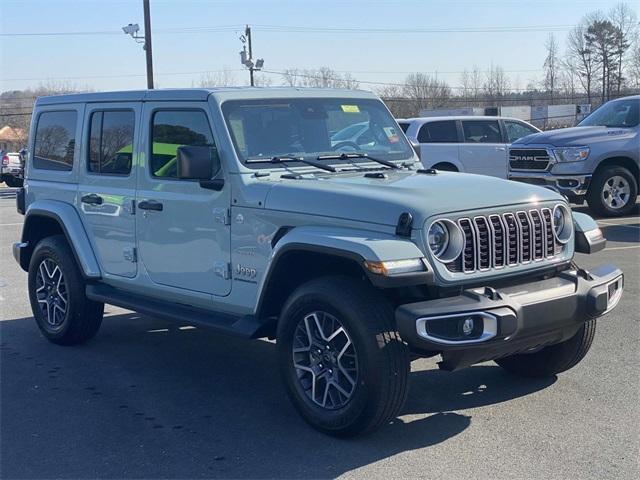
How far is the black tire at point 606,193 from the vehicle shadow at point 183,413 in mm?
8533

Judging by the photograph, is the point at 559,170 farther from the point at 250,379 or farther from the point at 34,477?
the point at 34,477

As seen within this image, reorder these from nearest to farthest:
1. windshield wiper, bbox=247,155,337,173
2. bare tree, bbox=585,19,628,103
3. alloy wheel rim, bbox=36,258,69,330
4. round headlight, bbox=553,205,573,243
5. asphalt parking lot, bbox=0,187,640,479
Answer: asphalt parking lot, bbox=0,187,640,479 → round headlight, bbox=553,205,573,243 → windshield wiper, bbox=247,155,337,173 → alloy wheel rim, bbox=36,258,69,330 → bare tree, bbox=585,19,628,103

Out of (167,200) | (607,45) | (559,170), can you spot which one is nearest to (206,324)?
(167,200)

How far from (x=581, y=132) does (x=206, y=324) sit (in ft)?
33.8

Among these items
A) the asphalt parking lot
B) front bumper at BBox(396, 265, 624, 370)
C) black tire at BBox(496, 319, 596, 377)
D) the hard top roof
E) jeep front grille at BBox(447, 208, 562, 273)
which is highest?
the hard top roof

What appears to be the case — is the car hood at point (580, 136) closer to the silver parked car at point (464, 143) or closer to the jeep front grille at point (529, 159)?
the jeep front grille at point (529, 159)

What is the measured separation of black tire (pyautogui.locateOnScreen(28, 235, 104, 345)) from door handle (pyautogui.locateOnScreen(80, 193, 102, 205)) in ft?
1.65

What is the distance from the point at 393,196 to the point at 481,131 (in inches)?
463

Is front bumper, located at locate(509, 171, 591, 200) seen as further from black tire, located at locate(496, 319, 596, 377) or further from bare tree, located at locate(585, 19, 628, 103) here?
bare tree, located at locate(585, 19, 628, 103)

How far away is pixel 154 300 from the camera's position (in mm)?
6191

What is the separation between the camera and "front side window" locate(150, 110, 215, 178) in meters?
5.77

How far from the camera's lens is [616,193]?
14.0 m

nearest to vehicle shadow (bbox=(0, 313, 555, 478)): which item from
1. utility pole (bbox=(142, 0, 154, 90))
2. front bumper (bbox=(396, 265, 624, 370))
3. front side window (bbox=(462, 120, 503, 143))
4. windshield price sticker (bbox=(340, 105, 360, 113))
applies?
front bumper (bbox=(396, 265, 624, 370))

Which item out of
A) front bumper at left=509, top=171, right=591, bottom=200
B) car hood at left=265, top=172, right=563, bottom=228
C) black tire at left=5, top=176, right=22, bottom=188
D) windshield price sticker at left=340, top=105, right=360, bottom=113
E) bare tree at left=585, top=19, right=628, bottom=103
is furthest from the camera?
bare tree at left=585, top=19, right=628, bottom=103
